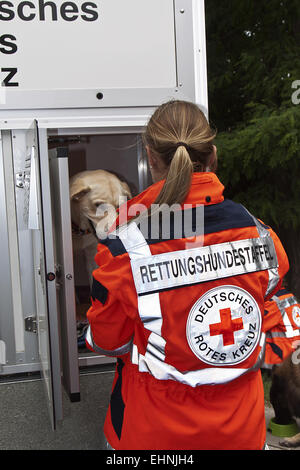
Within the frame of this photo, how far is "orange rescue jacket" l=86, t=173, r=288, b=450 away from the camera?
144 cm

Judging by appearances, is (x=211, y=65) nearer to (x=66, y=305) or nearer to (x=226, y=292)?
(x=66, y=305)

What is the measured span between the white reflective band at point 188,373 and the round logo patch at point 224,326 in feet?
0.09

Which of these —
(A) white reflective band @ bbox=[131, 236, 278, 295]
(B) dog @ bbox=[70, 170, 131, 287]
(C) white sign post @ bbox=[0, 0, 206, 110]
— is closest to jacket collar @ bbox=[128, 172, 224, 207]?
(A) white reflective band @ bbox=[131, 236, 278, 295]

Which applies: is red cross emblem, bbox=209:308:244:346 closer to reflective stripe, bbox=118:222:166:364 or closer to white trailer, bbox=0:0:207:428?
reflective stripe, bbox=118:222:166:364

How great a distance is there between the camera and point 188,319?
1437mm

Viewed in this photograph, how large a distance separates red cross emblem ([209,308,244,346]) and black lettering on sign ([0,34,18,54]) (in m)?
1.91

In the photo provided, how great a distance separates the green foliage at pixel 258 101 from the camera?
559 cm

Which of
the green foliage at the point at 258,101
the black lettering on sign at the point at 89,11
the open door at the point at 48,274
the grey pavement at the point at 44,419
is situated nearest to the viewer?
the open door at the point at 48,274

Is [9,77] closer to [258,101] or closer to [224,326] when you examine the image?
[224,326]

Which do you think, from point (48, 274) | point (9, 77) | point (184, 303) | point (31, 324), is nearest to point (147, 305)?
point (184, 303)

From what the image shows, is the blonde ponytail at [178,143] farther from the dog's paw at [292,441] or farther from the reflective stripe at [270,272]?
the dog's paw at [292,441]

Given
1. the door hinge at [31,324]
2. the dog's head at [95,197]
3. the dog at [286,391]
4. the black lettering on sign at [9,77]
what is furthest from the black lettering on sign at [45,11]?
the dog at [286,391]
